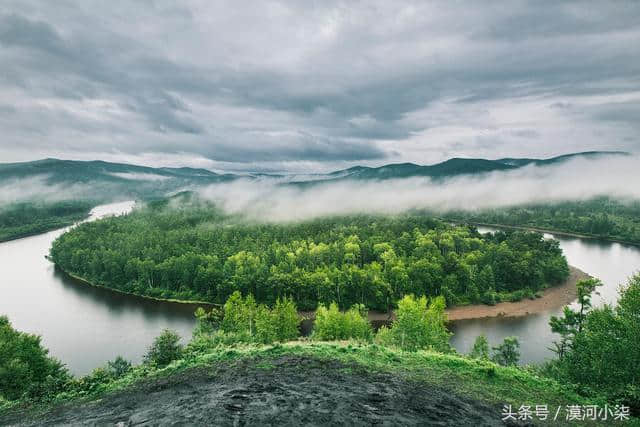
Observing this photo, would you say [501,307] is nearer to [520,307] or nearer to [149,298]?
[520,307]

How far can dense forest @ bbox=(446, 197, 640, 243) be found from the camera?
119375 mm

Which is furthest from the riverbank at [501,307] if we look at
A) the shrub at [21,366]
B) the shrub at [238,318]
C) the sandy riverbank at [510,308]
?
the shrub at [21,366]

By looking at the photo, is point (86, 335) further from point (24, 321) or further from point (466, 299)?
point (466, 299)

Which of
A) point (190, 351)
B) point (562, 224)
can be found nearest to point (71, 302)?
point (190, 351)

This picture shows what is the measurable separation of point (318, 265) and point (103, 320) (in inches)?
1412

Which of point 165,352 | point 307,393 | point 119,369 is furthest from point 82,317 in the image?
point 307,393

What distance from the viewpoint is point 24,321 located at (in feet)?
157

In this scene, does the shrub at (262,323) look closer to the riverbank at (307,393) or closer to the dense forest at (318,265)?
the riverbank at (307,393)

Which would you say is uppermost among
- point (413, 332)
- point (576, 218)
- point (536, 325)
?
point (413, 332)

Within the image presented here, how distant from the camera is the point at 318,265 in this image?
6694cm

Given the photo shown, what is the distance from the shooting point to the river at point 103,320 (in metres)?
39.2

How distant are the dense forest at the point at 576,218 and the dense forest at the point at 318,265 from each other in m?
59.2

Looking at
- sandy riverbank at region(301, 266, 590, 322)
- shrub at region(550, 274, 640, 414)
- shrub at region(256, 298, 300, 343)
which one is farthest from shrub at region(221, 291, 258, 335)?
shrub at region(550, 274, 640, 414)

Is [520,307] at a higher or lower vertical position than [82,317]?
lower
